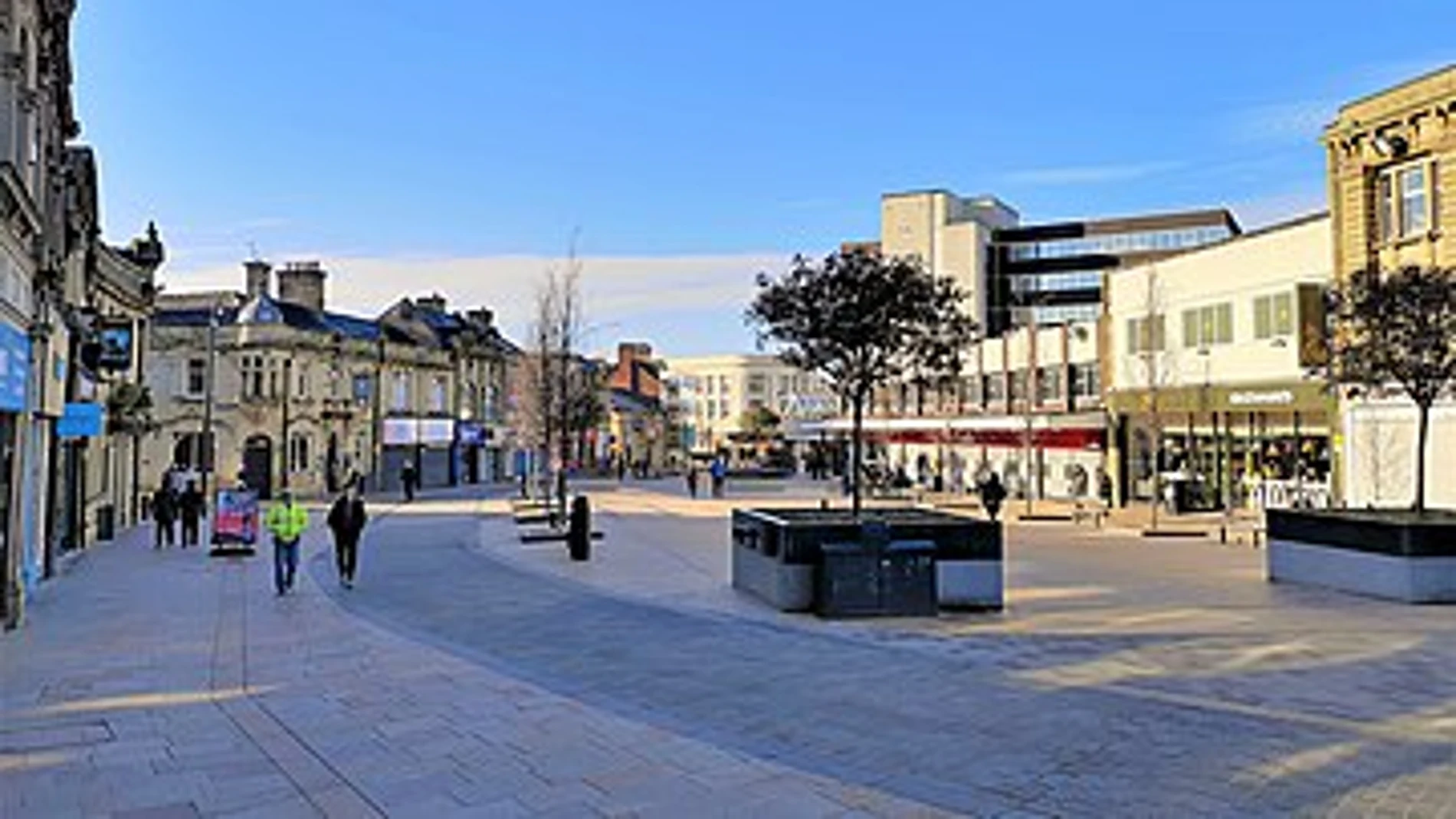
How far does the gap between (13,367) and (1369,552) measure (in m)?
17.1

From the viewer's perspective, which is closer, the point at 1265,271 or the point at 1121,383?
the point at 1265,271

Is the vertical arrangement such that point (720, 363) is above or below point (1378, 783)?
above

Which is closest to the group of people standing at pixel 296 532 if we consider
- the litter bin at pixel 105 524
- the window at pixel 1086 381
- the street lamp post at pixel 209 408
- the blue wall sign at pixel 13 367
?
the blue wall sign at pixel 13 367

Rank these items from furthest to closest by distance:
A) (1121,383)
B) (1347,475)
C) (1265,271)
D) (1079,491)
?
(1079,491) → (1121,383) → (1265,271) → (1347,475)

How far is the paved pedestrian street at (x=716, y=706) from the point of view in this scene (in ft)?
19.9

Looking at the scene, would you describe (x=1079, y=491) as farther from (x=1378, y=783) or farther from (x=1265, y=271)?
(x=1378, y=783)

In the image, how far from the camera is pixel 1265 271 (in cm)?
2884

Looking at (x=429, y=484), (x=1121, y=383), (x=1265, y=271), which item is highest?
(x=1265, y=271)

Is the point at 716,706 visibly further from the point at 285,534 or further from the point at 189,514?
the point at 189,514

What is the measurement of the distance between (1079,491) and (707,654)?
1212 inches

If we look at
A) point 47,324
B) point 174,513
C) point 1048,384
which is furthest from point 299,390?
point 47,324

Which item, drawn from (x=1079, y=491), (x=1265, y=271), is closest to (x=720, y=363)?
(x=1079, y=491)

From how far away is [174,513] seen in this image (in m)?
23.9

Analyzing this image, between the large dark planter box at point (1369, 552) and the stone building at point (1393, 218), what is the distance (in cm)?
921
